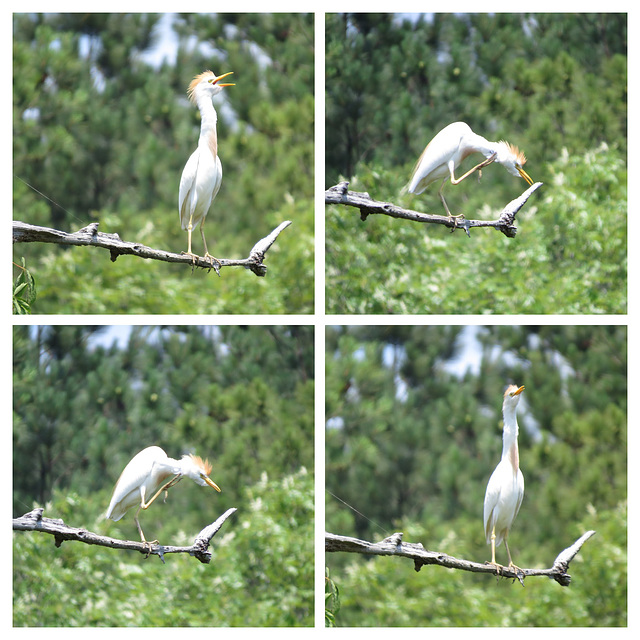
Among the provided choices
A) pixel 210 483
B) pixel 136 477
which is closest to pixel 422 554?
pixel 210 483

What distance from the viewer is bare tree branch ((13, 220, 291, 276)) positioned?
274 cm

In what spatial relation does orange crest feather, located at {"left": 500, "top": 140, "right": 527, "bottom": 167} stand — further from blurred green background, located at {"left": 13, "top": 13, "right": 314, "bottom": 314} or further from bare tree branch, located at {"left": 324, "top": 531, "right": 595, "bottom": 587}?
bare tree branch, located at {"left": 324, "top": 531, "right": 595, "bottom": 587}

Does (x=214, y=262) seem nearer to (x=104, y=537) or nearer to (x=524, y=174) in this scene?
(x=104, y=537)

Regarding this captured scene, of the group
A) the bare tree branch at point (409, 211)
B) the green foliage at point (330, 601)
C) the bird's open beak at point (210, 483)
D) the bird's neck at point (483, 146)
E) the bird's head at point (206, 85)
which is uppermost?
the bird's head at point (206, 85)

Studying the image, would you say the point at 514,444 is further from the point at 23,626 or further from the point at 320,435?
the point at 23,626

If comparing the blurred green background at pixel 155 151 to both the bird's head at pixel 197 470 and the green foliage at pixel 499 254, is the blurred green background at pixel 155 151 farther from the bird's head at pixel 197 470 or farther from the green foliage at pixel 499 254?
the bird's head at pixel 197 470

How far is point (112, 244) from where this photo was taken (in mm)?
2758

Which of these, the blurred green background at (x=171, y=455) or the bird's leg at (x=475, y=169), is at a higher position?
the bird's leg at (x=475, y=169)

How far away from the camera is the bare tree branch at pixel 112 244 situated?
108 inches

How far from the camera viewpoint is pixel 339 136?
3104mm

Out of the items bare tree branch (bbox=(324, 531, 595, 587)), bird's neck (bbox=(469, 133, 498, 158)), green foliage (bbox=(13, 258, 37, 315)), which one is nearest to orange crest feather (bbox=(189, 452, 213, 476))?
bare tree branch (bbox=(324, 531, 595, 587))

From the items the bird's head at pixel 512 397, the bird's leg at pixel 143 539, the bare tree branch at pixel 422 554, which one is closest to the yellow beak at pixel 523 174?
the bird's head at pixel 512 397

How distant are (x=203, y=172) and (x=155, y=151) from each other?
599 millimetres

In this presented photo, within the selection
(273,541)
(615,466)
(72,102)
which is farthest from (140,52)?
(615,466)
